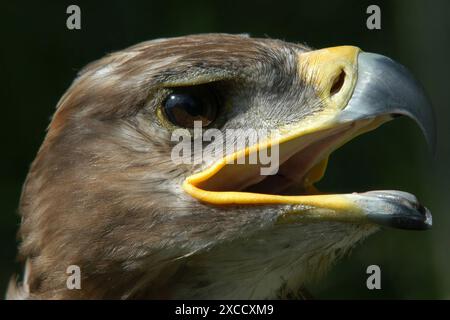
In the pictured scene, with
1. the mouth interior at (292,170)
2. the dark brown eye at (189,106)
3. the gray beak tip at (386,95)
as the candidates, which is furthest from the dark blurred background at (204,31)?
the dark brown eye at (189,106)

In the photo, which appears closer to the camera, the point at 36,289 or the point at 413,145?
the point at 36,289

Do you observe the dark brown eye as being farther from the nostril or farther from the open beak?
the nostril

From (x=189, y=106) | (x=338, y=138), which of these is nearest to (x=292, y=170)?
(x=338, y=138)

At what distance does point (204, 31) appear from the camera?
24.2ft

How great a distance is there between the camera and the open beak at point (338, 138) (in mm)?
2871

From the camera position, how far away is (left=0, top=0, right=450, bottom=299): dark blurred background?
720 centimetres

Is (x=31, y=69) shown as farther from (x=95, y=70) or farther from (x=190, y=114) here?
(x=190, y=114)

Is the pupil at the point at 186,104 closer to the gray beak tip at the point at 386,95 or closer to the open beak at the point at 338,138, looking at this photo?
the open beak at the point at 338,138

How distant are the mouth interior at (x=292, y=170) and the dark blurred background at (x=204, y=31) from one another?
387 centimetres

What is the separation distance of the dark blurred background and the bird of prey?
3.97 metres

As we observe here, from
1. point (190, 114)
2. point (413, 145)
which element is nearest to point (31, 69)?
point (413, 145)

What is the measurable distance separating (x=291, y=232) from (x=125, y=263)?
2.02ft
